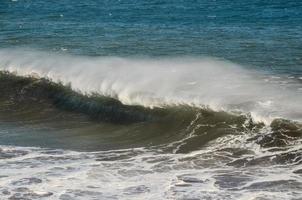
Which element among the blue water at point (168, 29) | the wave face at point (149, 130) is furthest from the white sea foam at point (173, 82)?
the blue water at point (168, 29)

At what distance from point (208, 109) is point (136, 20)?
23.9 meters

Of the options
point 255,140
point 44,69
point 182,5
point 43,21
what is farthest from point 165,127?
point 182,5

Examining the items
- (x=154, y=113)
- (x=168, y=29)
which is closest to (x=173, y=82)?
(x=154, y=113)

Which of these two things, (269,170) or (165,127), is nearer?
(269,170)

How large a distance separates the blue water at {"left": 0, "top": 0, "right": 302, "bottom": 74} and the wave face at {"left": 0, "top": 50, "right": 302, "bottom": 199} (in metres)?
2.84

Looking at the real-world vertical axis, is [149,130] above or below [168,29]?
below

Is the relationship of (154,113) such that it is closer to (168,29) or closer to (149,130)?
(149,130)

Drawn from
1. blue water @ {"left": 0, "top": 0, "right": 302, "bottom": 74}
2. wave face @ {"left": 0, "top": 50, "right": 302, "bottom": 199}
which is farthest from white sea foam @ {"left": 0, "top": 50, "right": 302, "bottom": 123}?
blue water @ {"left": 0, "top": 0, "right": 302, "bottom": 74}

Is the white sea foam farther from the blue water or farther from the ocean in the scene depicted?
the blue water

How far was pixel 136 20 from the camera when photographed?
138 ft

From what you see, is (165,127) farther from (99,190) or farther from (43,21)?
(43,21)

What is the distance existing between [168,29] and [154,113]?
1807cm

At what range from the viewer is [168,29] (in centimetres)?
3738

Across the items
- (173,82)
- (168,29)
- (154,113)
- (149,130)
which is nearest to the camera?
(149,130)
